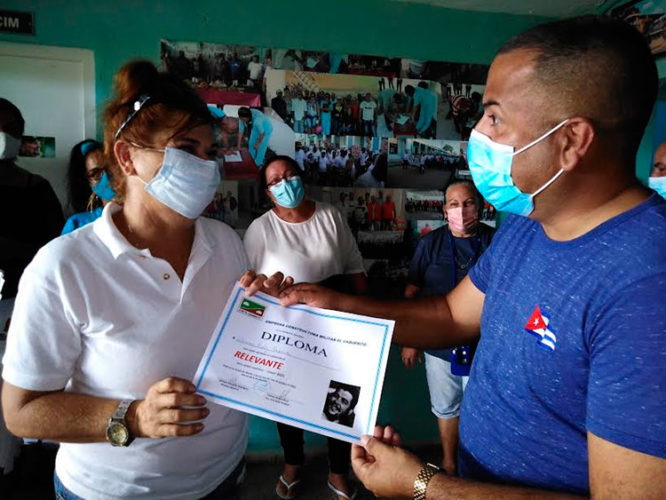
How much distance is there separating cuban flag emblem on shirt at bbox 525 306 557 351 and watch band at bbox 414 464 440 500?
13.5 inches

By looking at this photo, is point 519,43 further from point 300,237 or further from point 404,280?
point 404,280

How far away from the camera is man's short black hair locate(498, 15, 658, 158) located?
32.2 inches

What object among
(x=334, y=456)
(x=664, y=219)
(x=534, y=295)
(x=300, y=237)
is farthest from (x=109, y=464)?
(x=334, y=456)

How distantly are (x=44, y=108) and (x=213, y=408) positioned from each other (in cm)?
226

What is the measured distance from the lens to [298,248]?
2.55 metres

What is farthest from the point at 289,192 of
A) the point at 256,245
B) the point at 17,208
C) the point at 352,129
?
the point at 17,208

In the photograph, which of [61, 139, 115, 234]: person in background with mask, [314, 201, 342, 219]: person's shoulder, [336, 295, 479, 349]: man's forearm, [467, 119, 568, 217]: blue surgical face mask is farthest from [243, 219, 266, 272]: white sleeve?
[467, 119, 568, 217]: blue surgical face mask

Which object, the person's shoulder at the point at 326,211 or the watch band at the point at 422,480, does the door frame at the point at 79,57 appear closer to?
the person's shoulder at the point at 326,211

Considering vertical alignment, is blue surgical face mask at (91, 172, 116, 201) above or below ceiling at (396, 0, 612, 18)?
below

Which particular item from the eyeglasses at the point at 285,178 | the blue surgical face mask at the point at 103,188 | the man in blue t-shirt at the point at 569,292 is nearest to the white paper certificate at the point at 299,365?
the man in blue t-shirt at the point at 569,292

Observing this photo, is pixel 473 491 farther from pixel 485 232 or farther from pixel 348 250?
A: pixel 485 232

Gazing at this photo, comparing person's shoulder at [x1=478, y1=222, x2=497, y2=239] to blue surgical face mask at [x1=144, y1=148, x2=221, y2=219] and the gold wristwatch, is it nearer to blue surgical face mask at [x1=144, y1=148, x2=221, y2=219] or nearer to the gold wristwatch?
blue surgical face mask at [x1=144, y1=148, x2=221, y2=219]

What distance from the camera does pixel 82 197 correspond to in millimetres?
2551

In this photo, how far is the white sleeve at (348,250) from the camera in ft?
8.82
